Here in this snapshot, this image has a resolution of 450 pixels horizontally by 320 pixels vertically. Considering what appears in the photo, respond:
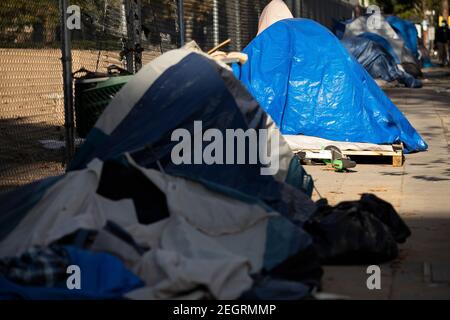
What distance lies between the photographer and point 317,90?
12.5 m

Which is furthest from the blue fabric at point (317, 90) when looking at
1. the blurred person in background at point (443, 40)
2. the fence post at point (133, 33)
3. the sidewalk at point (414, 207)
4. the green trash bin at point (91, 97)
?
the blurred person in background at point (443, 40)

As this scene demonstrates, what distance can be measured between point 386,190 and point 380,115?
2.60 m

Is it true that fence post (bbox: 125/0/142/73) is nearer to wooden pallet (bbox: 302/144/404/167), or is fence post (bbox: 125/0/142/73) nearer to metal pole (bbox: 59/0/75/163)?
metal pole (bbox: 59/0/75/163)

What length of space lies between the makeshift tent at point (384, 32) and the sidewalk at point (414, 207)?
1098cm

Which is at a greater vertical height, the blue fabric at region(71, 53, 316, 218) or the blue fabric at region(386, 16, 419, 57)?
the blue fabric at region(71, 53, 316, 218)

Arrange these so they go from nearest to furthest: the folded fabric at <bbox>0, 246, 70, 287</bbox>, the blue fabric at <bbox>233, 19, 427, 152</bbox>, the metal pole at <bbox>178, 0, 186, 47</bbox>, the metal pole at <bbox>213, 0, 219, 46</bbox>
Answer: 1. the folded fabric at <bbox>0, 246, 70, 287</bbox>
2. the blue fabric at <bbox>233, 19, 427, 152</bbox>
3. the metal pole at <bbox>178, 0, 186, 47</bbox>
4. the metal pole at <bbox>213, 0, 219, 46</bbox>

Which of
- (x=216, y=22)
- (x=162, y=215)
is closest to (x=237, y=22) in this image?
(x=216, y=22)

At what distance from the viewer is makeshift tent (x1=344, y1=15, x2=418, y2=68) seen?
28.0 metres

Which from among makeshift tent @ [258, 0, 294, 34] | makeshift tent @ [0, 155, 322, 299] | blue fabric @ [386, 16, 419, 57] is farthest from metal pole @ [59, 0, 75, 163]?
blue fabric @ [386, 16, 419, 57]

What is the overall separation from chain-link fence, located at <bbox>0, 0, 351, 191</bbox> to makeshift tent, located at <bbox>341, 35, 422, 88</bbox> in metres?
12.7

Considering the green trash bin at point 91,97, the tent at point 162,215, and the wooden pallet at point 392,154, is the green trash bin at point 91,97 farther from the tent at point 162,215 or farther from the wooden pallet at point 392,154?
the wooden pallet at point 392,154

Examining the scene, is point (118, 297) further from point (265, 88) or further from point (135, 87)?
point (265, 88)

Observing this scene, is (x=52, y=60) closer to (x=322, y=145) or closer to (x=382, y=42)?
(x=322, y=145)
